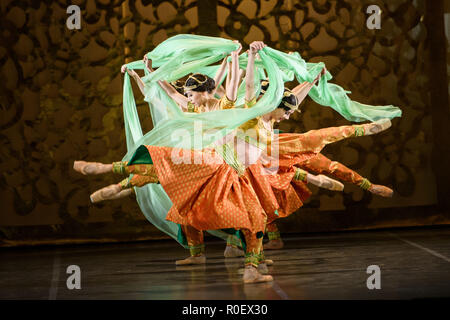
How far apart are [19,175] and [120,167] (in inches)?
89.7

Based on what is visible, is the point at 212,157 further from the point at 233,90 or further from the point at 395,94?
the point at 395,94

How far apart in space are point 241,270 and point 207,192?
0.53 meters

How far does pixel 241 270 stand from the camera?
345 centimetres

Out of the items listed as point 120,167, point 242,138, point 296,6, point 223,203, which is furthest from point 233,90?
point 296,6

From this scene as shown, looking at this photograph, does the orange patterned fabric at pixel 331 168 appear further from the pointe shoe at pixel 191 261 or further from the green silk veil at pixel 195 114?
the pointe shoe at pixel 191 261

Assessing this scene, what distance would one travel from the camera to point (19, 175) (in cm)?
566

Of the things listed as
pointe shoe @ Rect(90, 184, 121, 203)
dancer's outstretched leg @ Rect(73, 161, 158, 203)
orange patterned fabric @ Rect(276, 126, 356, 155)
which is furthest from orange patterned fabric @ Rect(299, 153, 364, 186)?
pointe shoe @ Rect(90, 184, 121, 203)

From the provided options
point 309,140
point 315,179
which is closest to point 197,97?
point 309,140

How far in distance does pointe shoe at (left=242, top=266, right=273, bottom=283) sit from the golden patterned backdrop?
9.09ft

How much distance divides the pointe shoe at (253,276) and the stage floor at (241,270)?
0.04 metres

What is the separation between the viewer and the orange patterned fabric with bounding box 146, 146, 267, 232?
10.3 feet

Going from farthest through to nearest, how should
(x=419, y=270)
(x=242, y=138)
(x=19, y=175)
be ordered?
(x=19, y=175) → (x=242, y=138) → (x=419, y=270)

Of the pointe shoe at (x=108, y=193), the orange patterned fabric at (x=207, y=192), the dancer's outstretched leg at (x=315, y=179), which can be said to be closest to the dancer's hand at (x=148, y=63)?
the pointe shoe at (x=108, y=193)

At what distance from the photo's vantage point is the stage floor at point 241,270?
2709mm
